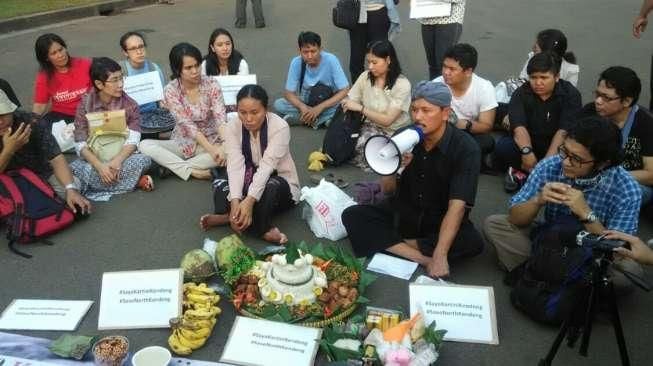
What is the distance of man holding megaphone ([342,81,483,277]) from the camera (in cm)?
338

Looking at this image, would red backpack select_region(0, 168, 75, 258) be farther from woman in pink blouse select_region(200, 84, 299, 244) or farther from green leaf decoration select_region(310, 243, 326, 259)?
green leaf decoration select_region(310, 243, 326, 259)

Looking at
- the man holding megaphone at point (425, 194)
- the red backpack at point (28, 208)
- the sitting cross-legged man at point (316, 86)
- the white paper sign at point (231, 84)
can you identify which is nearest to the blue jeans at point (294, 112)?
the sitting cross-legged man at point (316, 86)

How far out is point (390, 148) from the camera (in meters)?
3.29

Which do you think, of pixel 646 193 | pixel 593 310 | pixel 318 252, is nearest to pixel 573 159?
pixel 593 310

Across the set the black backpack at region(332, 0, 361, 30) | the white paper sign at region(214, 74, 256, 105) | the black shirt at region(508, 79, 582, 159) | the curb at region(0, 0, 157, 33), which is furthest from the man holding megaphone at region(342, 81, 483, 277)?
the curb at region(0, 0, 157, 33)

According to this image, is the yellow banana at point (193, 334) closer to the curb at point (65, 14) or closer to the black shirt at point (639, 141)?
the black shirt at point (639, 141)

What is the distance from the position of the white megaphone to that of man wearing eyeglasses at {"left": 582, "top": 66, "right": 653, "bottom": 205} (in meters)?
1.51

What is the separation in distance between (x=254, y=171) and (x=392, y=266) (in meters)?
1.24

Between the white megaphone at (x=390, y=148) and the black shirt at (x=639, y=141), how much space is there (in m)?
1.70

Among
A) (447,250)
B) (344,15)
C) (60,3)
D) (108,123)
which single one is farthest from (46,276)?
(60,3)

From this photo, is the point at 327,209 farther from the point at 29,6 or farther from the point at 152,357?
the point at 29,6

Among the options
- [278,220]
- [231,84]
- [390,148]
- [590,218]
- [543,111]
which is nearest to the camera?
[590,218]

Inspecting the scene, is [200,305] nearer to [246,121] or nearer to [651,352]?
[246,121]

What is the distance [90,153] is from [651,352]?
4.22 m
